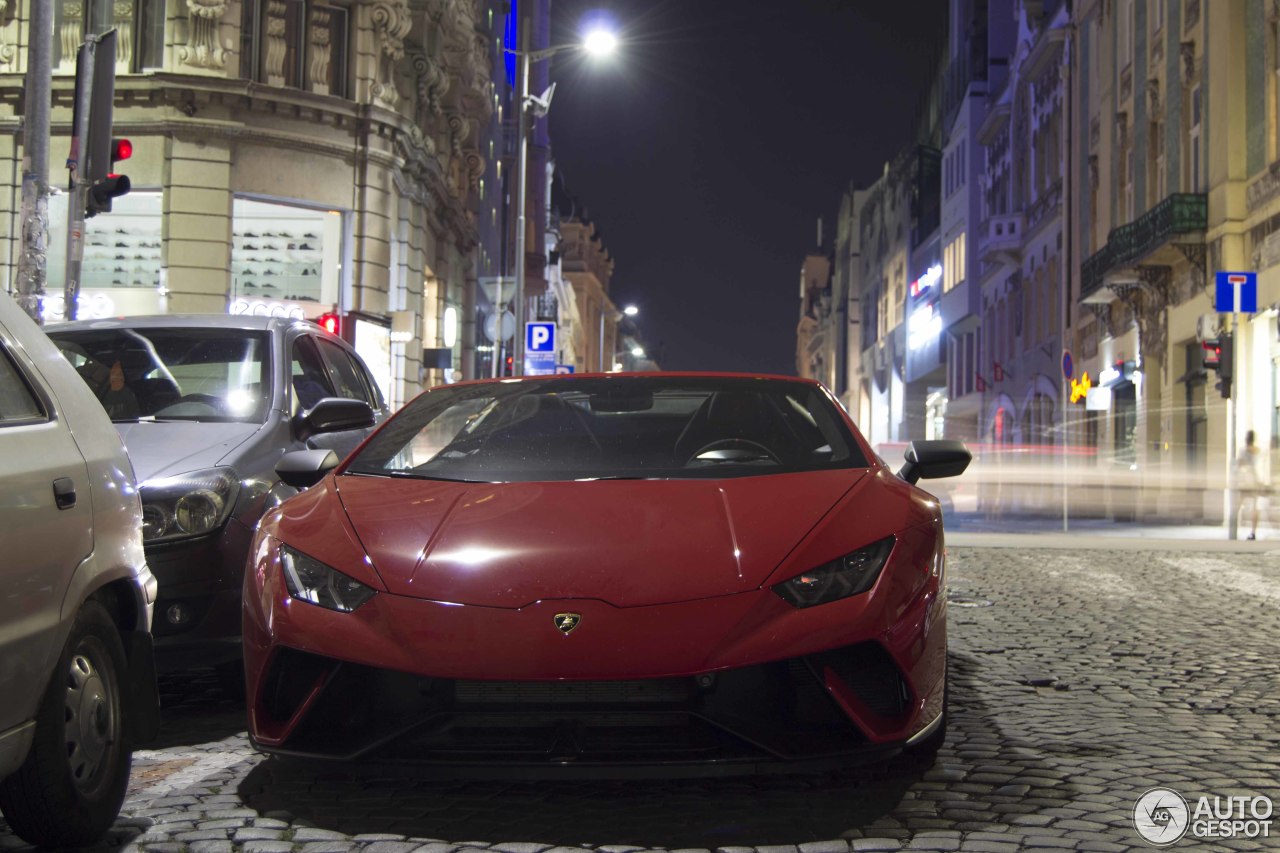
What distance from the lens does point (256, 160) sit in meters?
27.3

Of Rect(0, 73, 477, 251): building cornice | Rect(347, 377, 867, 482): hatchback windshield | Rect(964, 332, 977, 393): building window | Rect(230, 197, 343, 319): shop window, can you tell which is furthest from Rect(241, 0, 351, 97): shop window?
Rect(964, 332, 977, 393): building window

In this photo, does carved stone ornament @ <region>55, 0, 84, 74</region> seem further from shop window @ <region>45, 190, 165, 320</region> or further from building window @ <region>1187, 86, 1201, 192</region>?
building window @ <region>1187, 86, 1201, 192</region>

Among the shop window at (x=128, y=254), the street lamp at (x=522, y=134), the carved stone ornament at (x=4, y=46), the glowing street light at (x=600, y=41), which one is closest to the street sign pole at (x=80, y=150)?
the shop window at (x=128, y=254)

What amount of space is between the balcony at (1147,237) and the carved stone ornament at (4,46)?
19.5 m

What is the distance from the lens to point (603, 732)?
13.5 feet

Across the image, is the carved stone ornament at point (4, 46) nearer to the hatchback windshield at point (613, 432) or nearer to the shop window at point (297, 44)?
the shop window at point (297, 44)

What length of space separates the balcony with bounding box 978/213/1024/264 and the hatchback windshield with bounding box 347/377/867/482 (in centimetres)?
4504

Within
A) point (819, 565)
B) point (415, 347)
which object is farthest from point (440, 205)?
point (819, 565)

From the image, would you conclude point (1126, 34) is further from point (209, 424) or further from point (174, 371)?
point (209, 424)

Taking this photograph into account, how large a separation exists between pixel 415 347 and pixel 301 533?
29.7 m

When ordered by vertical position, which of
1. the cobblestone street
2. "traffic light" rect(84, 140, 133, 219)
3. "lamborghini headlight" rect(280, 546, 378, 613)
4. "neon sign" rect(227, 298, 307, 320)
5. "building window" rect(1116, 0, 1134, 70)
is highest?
"building window" rect(1116, 0, 1134, 70)

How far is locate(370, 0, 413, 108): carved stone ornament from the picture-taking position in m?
29.8

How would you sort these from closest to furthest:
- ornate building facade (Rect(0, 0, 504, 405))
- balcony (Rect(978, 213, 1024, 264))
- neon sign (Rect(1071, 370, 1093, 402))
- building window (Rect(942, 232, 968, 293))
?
1. ornate building facade (Rect(0, 0, 504, 405))
2. neon sign (Rect(1071, 370, 1093, 402))
3. balcony (Rect(978, 213, 1024, 264))
4. building window (Rect(942, 232, 968, 293))

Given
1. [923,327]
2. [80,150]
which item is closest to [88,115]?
[80,150]
